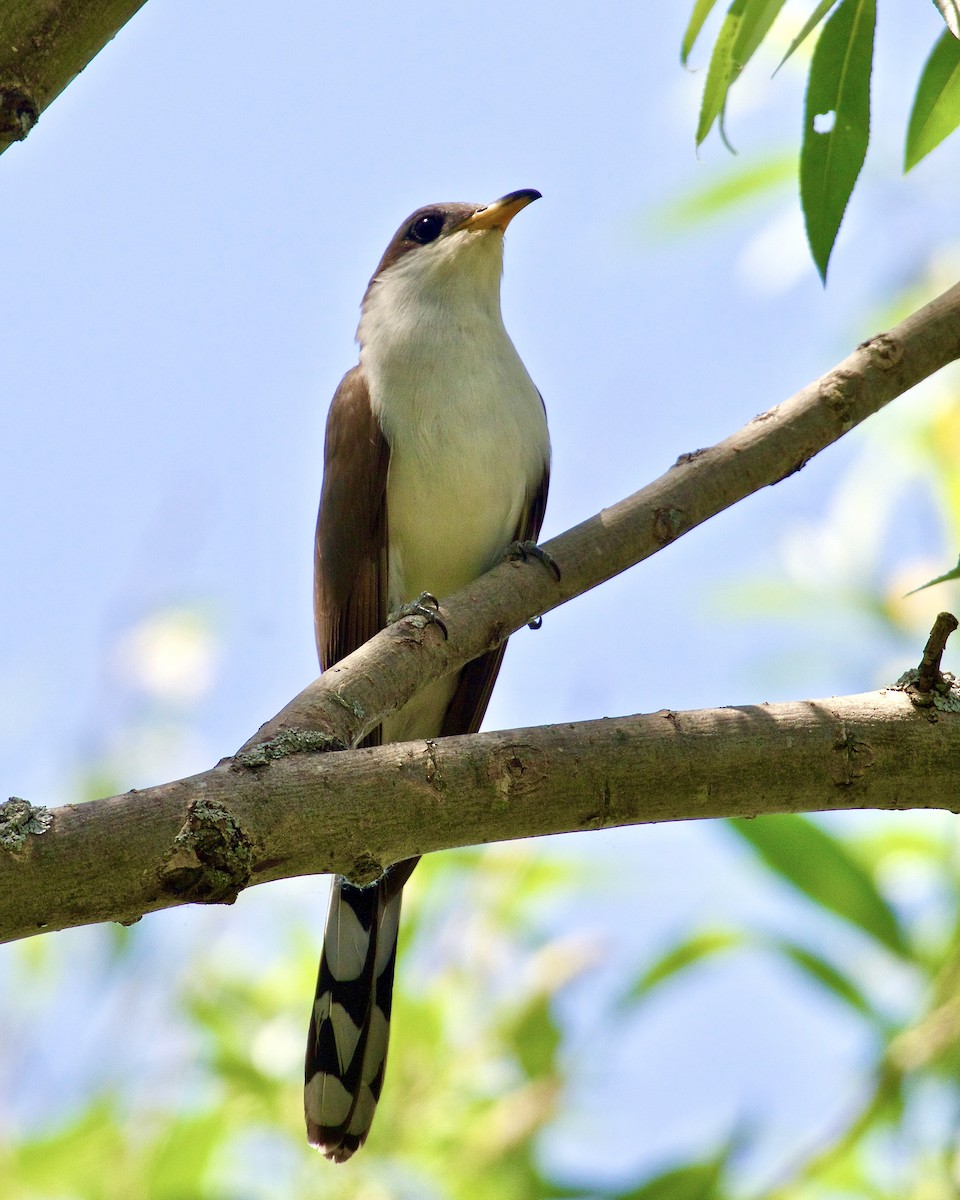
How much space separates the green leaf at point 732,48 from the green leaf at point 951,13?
1.48 feet

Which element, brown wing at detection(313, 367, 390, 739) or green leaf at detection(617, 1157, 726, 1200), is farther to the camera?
brown wing at detection(313, 367, 390, 739)

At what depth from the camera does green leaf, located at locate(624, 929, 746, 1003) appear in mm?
3080

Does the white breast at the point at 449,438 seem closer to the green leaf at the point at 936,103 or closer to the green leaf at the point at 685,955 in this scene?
the green leaf at the point at 685,955

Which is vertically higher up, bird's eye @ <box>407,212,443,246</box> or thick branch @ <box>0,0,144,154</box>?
bird's eye @ <box>407,212,443,246</box>

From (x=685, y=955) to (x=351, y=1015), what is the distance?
0.82 m

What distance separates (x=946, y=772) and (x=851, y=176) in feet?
3.22

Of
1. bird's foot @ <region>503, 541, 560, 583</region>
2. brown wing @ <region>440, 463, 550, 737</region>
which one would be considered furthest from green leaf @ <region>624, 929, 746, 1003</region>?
bird's foot @ <region>503, 541, 560, 583</region>

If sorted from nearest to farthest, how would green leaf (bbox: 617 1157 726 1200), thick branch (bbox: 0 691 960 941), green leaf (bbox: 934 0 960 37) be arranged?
thick branch (bbox: 0 691 960 941) → green leaf (bbox: 934 0 960 37) → green leaf (bbox: 617 1157 726 1200)

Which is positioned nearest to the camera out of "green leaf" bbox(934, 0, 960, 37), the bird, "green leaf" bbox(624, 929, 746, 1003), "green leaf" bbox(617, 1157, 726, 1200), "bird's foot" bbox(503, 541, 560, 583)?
"green leaf" bbox(934, 0, 960, 37)

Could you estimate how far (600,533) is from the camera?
2.52 m

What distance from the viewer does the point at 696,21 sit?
2.18 m

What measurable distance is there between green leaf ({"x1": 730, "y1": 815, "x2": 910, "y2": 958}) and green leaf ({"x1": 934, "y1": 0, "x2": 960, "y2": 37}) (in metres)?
1.74

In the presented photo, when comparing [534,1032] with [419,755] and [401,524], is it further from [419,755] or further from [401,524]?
[419,755]

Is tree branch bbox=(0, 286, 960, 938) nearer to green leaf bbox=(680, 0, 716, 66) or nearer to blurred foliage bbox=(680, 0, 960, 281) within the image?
blurred foliage bbox=(680, 0, 960, 281)
